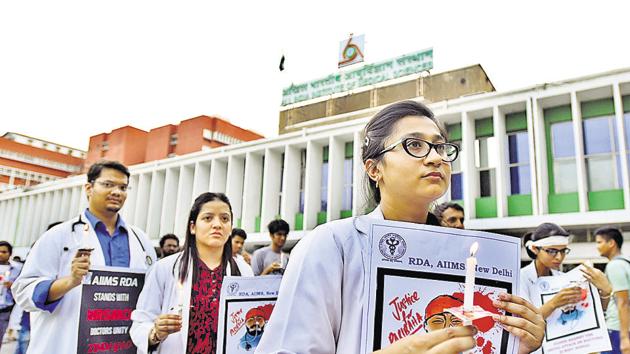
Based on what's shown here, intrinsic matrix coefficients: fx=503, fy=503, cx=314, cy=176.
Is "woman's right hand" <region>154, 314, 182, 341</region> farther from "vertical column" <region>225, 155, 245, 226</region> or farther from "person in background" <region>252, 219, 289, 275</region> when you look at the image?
"vertical column" <region>225, 155, 245, 226</region>

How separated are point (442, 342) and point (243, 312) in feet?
5.53

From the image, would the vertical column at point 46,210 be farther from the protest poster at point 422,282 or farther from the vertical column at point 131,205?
the protest poster at point 422,282

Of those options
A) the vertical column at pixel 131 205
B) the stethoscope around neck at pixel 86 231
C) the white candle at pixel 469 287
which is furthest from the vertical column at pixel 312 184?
the white candle at pixel 469 287

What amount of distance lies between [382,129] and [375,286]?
1.94 feet

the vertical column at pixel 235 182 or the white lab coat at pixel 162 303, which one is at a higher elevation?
the vertical column at pixel 235 182

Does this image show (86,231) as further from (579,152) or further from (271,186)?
(271,186)

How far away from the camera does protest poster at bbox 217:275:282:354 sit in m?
2.63

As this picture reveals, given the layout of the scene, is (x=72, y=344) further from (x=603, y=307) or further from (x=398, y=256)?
(x=603, y=307)

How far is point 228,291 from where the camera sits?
2.65 m

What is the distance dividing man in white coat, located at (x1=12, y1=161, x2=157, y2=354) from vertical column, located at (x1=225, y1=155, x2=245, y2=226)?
2099cm

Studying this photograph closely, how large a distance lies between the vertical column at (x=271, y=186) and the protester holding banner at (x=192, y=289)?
63.8 ft

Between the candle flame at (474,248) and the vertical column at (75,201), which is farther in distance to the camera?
the vertical column at (75,201)

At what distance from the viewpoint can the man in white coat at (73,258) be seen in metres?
2.95

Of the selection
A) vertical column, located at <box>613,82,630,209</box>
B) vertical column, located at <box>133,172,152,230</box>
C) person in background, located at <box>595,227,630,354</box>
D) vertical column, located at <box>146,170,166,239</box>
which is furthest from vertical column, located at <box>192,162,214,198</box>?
person in background, located at <box>595,227,630,354</box>
